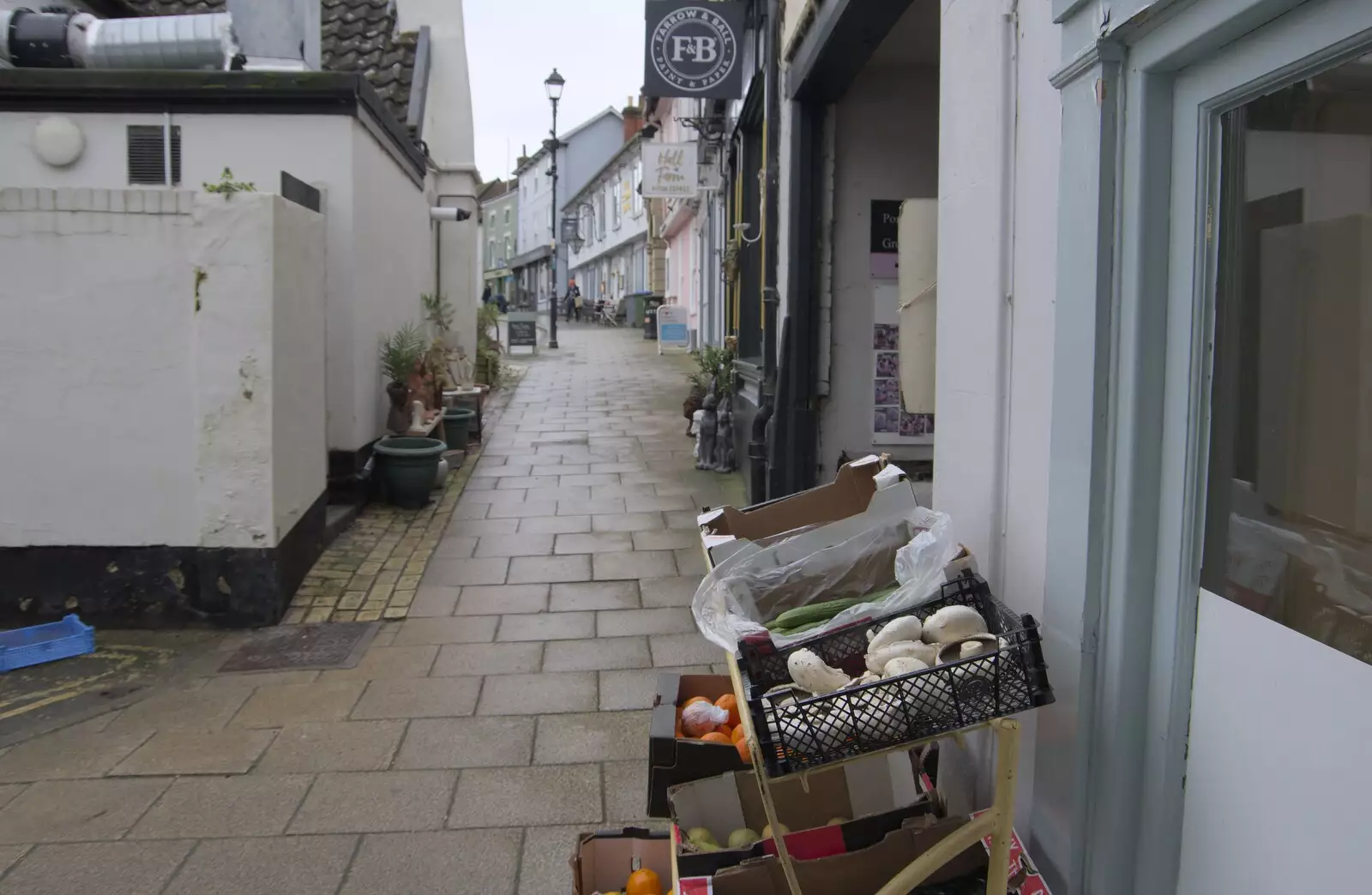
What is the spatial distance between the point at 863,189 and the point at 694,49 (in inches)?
120

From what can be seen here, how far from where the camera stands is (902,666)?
2.11m

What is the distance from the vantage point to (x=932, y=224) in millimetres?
4305

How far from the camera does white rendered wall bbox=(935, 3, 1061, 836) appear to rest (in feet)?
8.56

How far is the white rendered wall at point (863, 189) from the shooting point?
6.54 meters

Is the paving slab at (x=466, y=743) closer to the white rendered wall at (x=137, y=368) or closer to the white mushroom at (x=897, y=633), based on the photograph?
the white rendered wall at (x=137, y=368)

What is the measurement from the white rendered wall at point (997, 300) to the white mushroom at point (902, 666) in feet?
2.15

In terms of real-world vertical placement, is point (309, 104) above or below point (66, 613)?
above

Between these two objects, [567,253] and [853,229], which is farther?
[567,253]

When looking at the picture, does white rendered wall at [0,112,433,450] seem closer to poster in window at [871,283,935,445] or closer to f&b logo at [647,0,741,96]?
f&b logo at [647,0,741,96]

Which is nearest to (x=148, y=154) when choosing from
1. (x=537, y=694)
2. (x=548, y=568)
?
(x=548, y=568)

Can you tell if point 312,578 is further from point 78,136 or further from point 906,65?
point 906,65

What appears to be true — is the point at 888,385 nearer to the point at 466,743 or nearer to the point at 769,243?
the point at 769,243

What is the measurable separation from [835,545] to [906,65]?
181 inches

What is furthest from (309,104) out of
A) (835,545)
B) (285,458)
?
(835,545)
